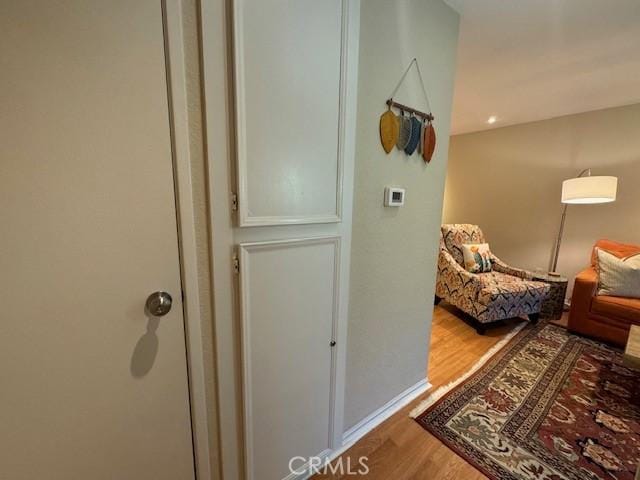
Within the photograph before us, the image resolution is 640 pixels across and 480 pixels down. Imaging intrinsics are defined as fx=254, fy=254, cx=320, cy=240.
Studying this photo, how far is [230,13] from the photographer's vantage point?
2.41 ft

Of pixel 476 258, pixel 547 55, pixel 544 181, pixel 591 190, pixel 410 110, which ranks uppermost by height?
pixel 547 55

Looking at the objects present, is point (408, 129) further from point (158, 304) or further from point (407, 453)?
point (407, 453)

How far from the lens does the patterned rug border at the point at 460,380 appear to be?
64.2 inches

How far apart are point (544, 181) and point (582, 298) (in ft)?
5.53

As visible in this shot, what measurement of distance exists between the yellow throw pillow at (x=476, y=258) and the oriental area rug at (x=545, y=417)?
0.94 metres

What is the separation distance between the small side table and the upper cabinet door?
3.04 meters

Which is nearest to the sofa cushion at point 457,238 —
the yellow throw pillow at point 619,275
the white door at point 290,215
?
the yellow throw pillow at point 619,275

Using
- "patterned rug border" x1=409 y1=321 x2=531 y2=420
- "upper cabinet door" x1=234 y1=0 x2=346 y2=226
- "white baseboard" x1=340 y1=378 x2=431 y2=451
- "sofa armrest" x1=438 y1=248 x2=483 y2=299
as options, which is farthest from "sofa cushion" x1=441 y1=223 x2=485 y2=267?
"upper cabinet door" x1=234 y1=0 x2=346 y2=226

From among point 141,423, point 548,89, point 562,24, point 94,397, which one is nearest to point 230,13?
point 94,397

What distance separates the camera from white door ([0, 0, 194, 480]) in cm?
55

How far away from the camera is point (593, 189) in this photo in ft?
8.40

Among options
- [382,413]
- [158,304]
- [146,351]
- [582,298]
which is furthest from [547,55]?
[146,351]

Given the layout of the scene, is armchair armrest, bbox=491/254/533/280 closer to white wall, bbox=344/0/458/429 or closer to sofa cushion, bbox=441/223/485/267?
sofa cushion, bbox=441/223/485/267

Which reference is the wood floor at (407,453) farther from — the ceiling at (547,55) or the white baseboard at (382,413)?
the ceiling at (547,55)
